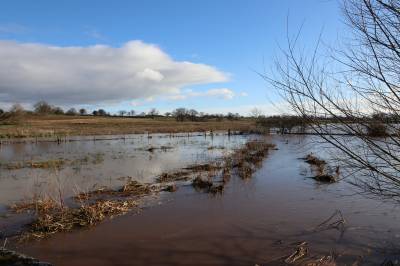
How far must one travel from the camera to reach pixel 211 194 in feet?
48.5

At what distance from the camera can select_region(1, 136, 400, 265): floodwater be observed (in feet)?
27.3

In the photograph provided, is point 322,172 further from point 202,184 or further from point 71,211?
point 71,211

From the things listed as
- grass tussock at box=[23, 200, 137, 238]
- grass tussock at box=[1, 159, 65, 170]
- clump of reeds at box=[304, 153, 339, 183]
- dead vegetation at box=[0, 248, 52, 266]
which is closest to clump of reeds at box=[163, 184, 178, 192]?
grass tussock at box=[23, 200, 137, 238]

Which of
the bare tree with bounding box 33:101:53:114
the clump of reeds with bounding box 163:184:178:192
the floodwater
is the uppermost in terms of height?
the bare tree with bounding box 33:101:53:114

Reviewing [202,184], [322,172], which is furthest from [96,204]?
[322,172]

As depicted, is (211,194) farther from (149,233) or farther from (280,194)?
(149,233)

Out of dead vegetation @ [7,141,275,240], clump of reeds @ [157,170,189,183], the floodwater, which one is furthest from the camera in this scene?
clump of reeds @ [157,170,189,183]

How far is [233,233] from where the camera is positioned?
32.5 feet

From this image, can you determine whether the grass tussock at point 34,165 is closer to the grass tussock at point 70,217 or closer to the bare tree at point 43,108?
the grass tussock at point 70,217

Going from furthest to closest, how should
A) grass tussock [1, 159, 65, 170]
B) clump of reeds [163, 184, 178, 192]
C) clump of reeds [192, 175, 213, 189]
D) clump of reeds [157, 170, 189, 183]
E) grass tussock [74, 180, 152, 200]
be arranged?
grass tussock [1, 159, 65, 170] → clump of reeds [157, 170, 189, 183] → clump of reeds [192, 175, 213, 189] → clump of reeds [163, 184, 178, 192] → grass tussock [74, 180, 152, 200]

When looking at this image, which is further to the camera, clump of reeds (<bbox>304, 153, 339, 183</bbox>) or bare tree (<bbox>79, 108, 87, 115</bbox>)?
bare tree (<bbox>79, 108, 87, 115</bbox>)

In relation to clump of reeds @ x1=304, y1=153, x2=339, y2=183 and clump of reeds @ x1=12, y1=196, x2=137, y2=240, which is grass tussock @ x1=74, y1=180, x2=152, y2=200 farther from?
clump of reeds @ x1=304, y1=153, x2=339, y2=183

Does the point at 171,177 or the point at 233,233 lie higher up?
the point at 171,177

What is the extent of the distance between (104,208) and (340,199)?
24.4 ft
